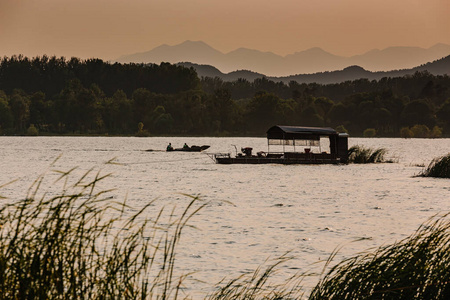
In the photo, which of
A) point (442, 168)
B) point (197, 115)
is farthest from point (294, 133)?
point (197, 115)

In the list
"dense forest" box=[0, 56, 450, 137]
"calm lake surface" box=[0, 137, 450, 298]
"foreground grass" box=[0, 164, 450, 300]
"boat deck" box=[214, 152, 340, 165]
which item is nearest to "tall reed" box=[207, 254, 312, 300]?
"foreground grass" box=[0, 164, 450, 300]

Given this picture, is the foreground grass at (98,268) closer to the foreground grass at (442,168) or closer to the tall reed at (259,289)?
the tall reed at (259,289)

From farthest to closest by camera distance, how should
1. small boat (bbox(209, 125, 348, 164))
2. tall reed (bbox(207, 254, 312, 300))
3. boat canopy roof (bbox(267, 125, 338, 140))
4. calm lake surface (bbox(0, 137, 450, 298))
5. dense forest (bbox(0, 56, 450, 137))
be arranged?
dense forest (bbox(0, 56, 450, 137)), small boat (bbox(209, 125, 348, 164)), boat canopy roof (bbox(267, 125, 338, 140)), calm lake surface (bbox(0, 137, 450, 298)), tall reed (bbox(207, 254, 312, 300))

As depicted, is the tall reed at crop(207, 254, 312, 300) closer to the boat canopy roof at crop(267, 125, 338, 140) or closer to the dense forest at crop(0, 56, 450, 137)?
the boat canopy roof at crop(267, 125, 338, 140)

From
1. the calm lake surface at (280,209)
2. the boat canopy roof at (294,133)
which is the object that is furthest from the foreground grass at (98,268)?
the boat canopy roof at (294,133)

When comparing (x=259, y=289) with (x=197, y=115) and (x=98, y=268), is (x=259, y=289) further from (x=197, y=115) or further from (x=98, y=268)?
(x=197, y=115)

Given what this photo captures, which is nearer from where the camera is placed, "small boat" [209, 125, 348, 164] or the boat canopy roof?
the boat canopy roof

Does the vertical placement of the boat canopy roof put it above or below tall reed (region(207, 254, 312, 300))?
above

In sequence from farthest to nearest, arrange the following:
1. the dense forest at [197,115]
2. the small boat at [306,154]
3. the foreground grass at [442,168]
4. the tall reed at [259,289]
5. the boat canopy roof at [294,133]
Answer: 1. the dense forest at [197,115]
2. the small boat at [306,154]
3. the boat canopy roof at [294,133]
4. the foreground grass at [442,168]
5. the tall reed at [259,289]

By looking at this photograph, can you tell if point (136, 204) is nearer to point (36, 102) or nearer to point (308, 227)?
point (308, 227)

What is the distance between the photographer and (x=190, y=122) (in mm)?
176000

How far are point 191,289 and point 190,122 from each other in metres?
163

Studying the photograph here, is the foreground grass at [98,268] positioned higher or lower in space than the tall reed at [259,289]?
higher

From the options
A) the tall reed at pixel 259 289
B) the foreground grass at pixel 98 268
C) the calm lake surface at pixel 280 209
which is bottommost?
the calm lake surface at pixel 280 209
